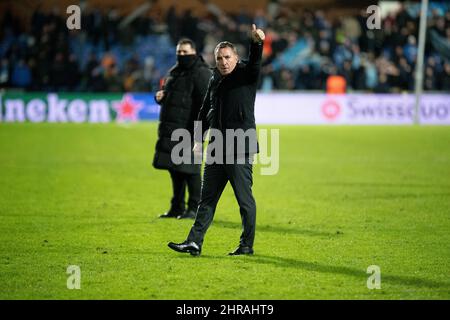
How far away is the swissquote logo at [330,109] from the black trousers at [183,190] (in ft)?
63.4

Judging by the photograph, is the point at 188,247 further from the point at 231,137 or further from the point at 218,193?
the point at 231,137

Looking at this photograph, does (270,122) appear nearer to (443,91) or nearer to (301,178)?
(443,91)

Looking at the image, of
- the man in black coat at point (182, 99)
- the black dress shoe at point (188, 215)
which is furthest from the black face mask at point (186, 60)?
the black dress shoe at point (188, 215)

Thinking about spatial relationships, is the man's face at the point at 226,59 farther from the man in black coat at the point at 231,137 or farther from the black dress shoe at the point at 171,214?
the black dress shoe at the point at 171,214

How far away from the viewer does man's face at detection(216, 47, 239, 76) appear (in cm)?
859

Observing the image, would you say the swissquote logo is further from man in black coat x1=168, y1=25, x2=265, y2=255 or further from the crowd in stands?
man in black coat x1=168, y1=25, x2=265, y2=255

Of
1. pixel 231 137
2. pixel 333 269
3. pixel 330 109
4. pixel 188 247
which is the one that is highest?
pixel 330 109

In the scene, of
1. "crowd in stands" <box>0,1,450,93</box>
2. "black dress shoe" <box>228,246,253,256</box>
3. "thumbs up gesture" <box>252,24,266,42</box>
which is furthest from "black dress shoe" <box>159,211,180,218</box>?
"crowd in stands" <box>0,1,450,93</box>

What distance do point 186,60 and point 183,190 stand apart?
1.83 meters

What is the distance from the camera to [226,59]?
8.60 meters

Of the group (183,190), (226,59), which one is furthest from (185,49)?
(226,59)

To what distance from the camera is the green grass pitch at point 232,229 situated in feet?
25.5

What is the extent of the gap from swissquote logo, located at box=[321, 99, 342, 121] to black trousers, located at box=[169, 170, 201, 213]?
19.3 metres
